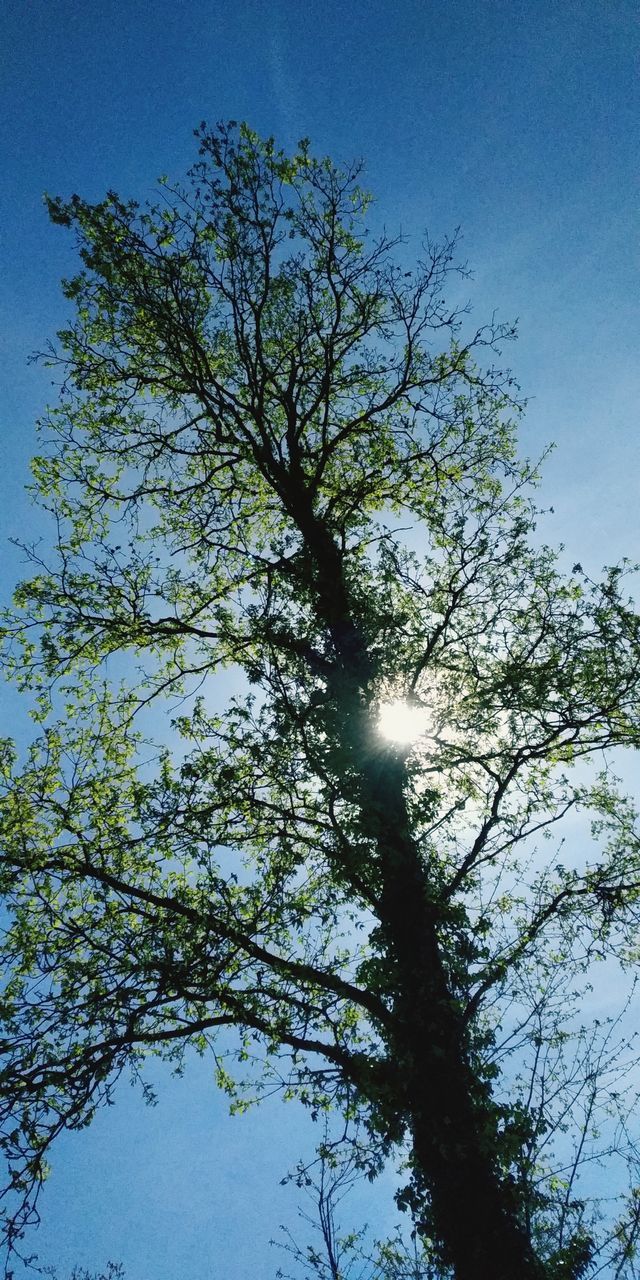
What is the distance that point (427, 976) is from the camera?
7957mm

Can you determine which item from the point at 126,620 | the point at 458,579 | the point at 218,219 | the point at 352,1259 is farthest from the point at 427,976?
the point at 218,219

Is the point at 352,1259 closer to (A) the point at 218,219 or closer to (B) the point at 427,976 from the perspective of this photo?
(B) the point at 427,976

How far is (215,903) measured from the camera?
8.41 m

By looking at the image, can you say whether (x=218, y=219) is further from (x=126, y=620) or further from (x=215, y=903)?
(x=215, y=903)

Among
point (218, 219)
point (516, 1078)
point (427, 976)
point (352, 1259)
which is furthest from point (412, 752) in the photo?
point (218, 219)

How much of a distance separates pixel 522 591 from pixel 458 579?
1300mm

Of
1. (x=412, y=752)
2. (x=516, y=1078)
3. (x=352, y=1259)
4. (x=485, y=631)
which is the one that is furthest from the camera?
(x=485, y=631)

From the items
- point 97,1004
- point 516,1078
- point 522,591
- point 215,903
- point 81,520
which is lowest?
point 516,1078

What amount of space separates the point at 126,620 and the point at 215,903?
673 centimetres

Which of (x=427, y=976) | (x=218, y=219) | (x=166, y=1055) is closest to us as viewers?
(x=427, y=976)

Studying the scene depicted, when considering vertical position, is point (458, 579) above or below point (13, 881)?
above

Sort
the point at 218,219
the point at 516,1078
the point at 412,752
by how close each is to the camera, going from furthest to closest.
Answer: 1. the point at 218,219
2. the point at 412,752
3. the point at 516,1078

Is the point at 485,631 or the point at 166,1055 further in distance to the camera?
the point at 485,631

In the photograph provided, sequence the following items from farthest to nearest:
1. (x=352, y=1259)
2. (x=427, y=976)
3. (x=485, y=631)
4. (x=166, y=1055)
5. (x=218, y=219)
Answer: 1. (x=218, y=219)
2. (x=485, y=631)
3. (x=352, y=1259)
4. (x=166, y=1055)
5. (x=427, y=976)
